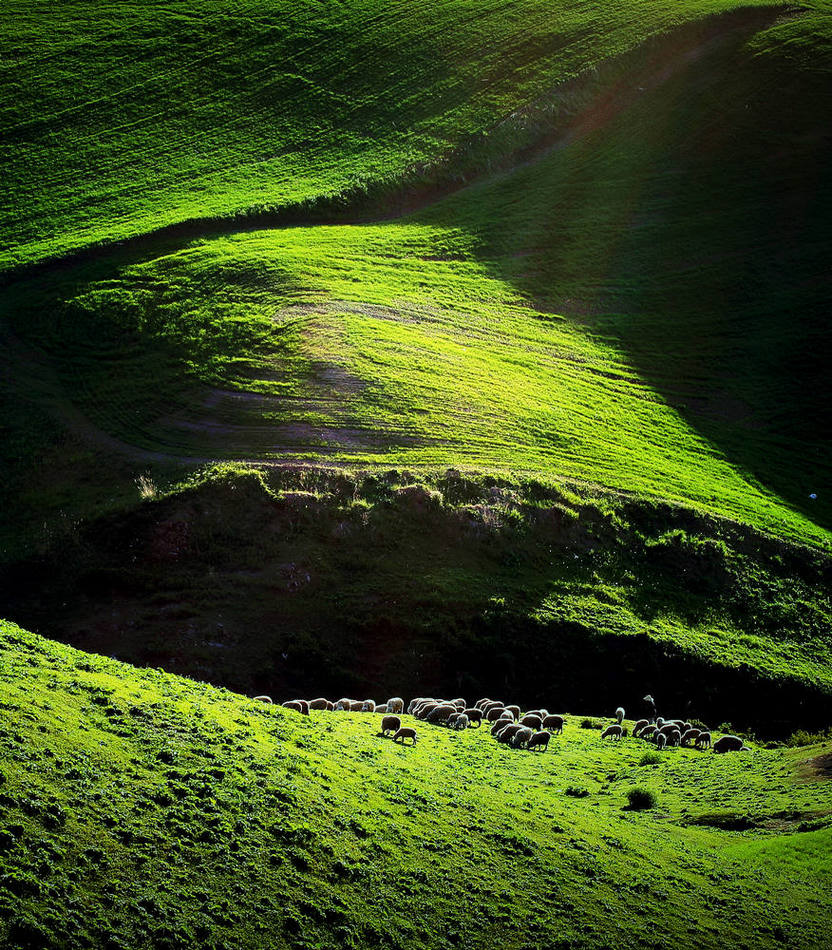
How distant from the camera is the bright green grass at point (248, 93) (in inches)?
3137

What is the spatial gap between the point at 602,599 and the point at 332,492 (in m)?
13.6

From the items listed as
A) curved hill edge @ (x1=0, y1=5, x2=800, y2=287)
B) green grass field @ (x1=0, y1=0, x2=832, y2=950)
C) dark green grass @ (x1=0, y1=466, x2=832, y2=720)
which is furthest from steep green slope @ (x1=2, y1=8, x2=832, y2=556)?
dark green grass @ (x1=0, y1=466, x2=832, y2=720)

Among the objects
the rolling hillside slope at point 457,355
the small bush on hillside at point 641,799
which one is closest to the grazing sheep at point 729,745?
the rolling hillside slope at point 457,355

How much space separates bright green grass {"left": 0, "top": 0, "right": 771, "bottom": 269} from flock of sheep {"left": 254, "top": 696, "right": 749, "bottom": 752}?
49.9 meters

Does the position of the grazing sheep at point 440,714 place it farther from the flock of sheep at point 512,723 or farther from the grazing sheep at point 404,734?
the grazing sheep at point 404,734

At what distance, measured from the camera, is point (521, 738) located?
31500mm

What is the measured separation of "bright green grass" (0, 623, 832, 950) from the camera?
52.8 ft

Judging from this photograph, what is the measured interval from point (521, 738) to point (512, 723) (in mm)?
1361

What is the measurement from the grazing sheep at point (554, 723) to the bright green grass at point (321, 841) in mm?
7817

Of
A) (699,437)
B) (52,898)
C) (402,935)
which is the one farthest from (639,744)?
(699,437)

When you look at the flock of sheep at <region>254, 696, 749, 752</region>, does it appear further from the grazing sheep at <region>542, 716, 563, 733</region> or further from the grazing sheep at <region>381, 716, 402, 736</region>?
the grazing sheep at <region>381, 716, 402, 736</region>

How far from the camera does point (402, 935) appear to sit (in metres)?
17.3

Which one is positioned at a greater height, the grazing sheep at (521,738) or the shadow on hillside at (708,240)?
the shadow on hillside at (708,240)

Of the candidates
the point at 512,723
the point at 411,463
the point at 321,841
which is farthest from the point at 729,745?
the point at 411,463
